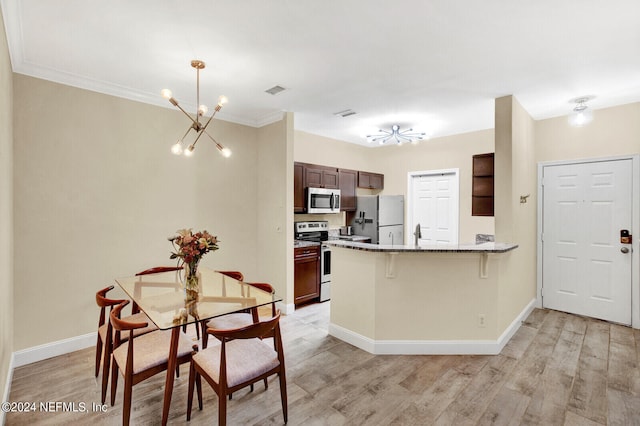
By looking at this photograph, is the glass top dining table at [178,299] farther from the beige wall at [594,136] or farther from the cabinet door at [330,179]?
the beige wall at [594,136]

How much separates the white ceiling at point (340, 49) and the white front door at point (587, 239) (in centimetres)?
88

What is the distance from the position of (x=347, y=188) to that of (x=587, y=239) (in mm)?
3440

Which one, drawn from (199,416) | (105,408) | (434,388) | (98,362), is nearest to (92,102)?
(98,362)

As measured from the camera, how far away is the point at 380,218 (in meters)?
5.59

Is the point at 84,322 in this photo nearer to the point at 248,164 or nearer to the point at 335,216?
the point at 248,164

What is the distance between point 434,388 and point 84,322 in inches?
132

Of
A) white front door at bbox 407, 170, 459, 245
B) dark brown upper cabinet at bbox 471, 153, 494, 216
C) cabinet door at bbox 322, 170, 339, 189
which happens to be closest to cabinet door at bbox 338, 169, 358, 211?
cabinet door at bbox 322, 170, 339, 189

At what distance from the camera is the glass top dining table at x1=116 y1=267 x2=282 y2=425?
197 centimetres

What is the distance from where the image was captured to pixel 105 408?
7.36ft

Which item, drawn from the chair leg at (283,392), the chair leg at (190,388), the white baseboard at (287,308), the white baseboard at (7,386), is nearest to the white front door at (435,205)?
the white baseboard at (287,308)

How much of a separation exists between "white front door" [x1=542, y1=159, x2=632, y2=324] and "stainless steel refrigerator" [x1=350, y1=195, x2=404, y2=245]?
2262mm

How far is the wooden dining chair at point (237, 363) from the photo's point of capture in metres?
1.80

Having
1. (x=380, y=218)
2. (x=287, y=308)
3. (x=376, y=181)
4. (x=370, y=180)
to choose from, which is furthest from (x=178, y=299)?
(x=376, y=181)

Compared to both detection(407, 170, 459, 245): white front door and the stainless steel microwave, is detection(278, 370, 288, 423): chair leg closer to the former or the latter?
the stainless steel microwave
